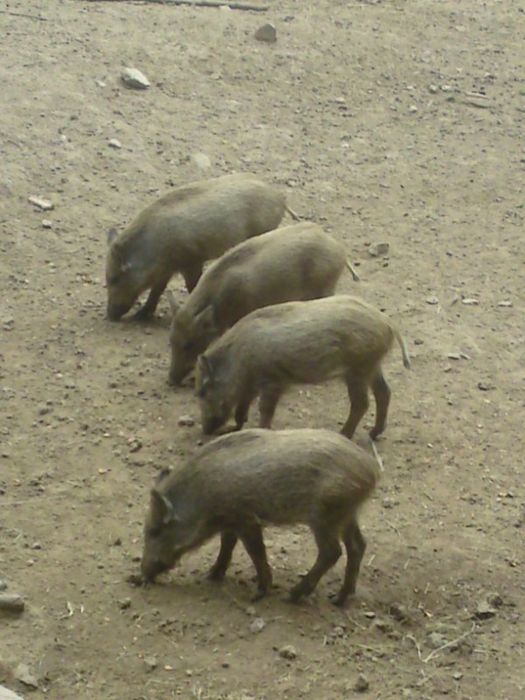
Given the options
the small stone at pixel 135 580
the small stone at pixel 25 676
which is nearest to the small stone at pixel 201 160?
the small stone at pixel 135 580

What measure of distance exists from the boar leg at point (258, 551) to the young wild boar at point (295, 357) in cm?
121

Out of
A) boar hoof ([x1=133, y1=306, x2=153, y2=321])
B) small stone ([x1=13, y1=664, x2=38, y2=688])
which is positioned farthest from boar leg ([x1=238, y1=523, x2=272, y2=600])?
boar hoof ([x1=133, y1=306, x2=153, y2=321])

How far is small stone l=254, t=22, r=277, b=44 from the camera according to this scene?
1223cm

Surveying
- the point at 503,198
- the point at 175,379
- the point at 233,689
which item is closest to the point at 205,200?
the point at 175,379

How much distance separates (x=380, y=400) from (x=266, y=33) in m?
5.91

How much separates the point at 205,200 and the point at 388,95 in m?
3.81

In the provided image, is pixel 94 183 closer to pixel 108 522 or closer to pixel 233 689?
pixel 108 522

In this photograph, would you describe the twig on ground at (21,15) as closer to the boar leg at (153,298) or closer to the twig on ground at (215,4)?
the twig on ground at (215,4)

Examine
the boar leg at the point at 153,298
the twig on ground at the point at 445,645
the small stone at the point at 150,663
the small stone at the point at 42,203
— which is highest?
the twig on ground at the point at 445,645

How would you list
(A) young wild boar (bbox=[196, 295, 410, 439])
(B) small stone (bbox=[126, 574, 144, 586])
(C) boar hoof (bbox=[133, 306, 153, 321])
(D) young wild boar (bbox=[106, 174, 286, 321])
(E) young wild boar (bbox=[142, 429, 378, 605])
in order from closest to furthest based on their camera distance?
(E) young wild boar (bbox=[142, 429, 378, 605]) < (B) small stone (bbox=[126, 574, 144, 586]) < (A) young wild boar (bbox=[196, 295, 410, 439]) < (D) young wild boar (bbox=[106, 174, 286, 321]) < (C) boar hoof (bbox=[133, 306, 153, 321])

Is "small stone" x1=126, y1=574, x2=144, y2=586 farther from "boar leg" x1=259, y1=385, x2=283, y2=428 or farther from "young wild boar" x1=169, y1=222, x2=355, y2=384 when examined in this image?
"young wild boar" x1=169, y1=222, x2=355, y2=384

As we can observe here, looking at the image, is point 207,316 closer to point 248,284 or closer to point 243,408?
point 248,284

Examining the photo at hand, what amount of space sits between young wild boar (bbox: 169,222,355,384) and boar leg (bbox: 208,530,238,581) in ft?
5.91

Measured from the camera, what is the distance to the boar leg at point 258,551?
19.3 feet
